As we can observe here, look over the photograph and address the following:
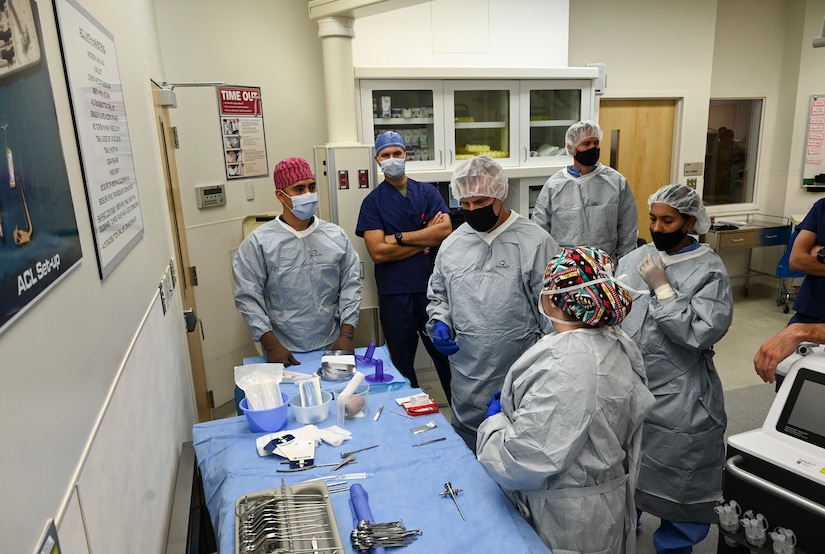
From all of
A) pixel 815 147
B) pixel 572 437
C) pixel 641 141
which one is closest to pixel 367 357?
pixel 572 437

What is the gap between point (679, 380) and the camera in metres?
2.08

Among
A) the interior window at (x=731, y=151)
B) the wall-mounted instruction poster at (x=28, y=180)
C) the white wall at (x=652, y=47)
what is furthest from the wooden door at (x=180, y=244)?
the interior window at (x=731, y=151)

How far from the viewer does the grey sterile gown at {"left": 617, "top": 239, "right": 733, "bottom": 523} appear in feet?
6.63

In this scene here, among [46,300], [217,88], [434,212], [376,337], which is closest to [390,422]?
[46,300]

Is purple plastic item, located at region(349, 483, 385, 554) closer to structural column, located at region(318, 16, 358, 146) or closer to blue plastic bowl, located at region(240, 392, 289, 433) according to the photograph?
blue plastic bowl, located at region(240, 392, 289, 433)

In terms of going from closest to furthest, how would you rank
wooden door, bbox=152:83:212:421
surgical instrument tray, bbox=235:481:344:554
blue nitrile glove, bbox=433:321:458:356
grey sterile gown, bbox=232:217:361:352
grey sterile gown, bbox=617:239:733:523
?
1. surgical instrument tray, bbox=235:481:344:554
2. grey sterile gown, bbox=617:239:733:523
3. blue nitrile glove, bbox=433:321:458:356
4. grey sterile gown, bbox=232:217:361:352
5. wooden door, bbox=152:83:212:421

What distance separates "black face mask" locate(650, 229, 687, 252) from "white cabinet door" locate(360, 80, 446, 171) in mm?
2049

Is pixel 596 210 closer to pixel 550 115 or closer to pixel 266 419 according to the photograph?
pixel 550 115

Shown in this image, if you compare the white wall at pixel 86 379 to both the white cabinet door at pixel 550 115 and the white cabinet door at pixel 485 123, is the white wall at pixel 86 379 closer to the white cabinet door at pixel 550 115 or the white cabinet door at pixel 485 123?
the white cabinet door at pixel 485 123

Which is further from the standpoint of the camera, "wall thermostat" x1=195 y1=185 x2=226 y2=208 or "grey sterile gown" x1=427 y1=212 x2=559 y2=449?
"wall thermostat" x1=195 y1=185 x2=226 y2=208

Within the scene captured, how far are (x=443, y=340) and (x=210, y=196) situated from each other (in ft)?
6.91

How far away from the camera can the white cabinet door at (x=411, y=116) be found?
3.73 m

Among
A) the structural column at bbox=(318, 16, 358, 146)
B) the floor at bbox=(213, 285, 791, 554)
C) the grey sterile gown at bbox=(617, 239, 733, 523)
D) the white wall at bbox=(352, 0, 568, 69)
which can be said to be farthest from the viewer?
the white wall at bbox=(352, 0, 568, 69)

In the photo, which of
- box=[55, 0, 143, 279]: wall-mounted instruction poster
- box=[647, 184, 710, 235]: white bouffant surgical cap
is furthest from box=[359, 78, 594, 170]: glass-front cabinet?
box=[55, 0, 143, 279]: wall-mounted instruction poster
